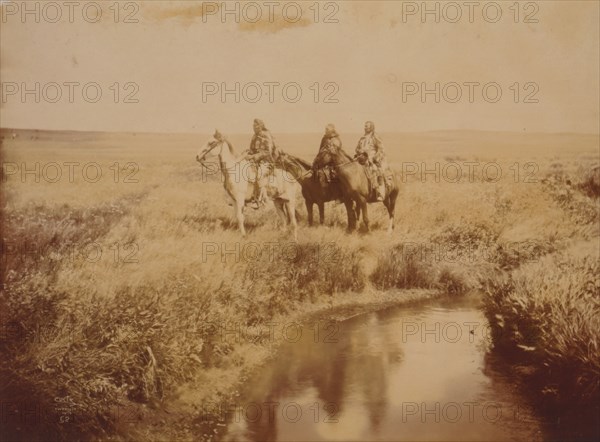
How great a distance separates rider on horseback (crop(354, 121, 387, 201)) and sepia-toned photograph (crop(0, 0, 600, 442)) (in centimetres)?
2

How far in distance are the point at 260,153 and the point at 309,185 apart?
40cm

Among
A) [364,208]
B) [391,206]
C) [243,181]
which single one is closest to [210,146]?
[243,181]

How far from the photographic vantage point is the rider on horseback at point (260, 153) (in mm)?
4566

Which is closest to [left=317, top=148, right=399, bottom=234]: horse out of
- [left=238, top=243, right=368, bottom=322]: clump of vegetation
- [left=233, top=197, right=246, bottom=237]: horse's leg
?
[left=238, top=243, right=368, bottom=322]: clump of vegetation

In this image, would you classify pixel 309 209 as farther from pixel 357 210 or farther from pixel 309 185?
pixel 357 210

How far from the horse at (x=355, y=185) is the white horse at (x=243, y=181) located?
309mm

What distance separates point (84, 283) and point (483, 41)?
10.2 feet

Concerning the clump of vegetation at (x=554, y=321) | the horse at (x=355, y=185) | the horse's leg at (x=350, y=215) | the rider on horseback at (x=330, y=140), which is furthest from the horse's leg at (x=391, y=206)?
the clump of vegetation at (x=554, y=321)

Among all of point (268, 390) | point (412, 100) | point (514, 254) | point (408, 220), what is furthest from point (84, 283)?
point (514, 254)

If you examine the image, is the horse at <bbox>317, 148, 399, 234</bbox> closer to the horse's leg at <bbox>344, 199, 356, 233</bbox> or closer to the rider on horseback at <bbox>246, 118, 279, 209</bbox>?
the horse's leg at <bbox>344, 199, 356, 233</bbox>

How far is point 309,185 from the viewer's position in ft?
15.3

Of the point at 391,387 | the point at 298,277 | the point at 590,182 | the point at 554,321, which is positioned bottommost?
the point at 391,387

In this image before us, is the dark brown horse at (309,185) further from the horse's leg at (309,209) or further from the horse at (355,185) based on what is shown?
the horse at (355,185)

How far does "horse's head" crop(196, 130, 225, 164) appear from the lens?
14.9 ft
